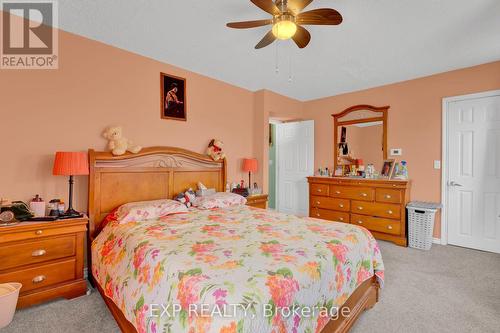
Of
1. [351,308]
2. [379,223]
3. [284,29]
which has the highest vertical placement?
[284,29]

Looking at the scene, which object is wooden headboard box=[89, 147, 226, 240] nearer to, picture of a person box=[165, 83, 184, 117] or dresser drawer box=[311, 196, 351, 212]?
picture of a person box=[165, 83, 184, 117]

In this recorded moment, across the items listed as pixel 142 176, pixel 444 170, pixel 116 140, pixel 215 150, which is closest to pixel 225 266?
pixel 142 176

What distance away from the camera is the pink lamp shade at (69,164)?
89.7 inches

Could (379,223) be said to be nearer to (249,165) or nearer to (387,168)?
(387,168)

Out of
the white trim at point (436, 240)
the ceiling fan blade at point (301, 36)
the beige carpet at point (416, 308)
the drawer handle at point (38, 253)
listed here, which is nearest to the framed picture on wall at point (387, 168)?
the white trim at point (436, 240)

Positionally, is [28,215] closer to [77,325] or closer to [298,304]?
[77,325]

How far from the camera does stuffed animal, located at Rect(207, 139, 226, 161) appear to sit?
12.7 ft

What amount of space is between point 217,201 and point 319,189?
226 centimetres

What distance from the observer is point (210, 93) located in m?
3.98

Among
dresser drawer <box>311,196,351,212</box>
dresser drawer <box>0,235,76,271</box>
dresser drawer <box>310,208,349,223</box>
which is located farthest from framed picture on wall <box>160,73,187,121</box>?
dresser drawer <box>310,208,349,223</box>

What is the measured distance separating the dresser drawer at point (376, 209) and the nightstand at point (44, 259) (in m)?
3.84

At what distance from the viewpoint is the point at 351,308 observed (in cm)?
185

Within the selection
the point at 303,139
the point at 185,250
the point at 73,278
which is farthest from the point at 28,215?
the point at 303,139

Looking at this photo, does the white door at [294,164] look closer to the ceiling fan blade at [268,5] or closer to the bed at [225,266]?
the bed at [225,266]
